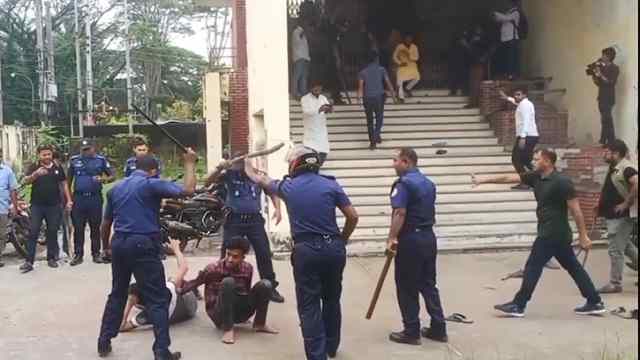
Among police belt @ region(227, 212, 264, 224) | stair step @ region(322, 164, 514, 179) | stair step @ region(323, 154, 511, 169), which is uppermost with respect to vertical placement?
stair step @ region(323, 154, 511, 169)

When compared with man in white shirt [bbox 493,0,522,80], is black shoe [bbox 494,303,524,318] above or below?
below

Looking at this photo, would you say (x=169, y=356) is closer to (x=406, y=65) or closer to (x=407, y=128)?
(x=407, y=128)

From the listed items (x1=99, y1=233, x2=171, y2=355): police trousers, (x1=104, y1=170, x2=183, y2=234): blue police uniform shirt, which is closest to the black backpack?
(x1=104, y1=170, x2=183, y2=234): blue police uniform shirt

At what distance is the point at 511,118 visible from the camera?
1481 cm

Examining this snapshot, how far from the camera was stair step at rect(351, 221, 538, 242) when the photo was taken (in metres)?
12.1

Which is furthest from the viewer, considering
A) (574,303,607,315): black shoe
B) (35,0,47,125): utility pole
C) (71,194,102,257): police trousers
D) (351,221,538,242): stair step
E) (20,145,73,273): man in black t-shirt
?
(35,0,47,125): utility pole

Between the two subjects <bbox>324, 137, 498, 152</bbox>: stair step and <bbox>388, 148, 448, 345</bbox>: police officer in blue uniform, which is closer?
<bbox>388, 148, 448, 345</bbox>: police officer in blue uniform

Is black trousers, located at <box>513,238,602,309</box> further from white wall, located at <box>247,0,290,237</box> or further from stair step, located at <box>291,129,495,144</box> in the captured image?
stair step, located at <box>291,129,495,144</box>

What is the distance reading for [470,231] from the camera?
12.3 m

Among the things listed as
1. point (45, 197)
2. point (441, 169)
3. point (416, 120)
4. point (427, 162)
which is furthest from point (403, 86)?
point (45, 197)

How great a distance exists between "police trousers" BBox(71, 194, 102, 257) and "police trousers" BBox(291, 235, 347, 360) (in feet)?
18.4

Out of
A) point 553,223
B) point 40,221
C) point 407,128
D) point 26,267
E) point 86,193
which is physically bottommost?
point 26,267

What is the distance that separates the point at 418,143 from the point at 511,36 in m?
3.28

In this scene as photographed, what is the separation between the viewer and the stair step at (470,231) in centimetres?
1214
